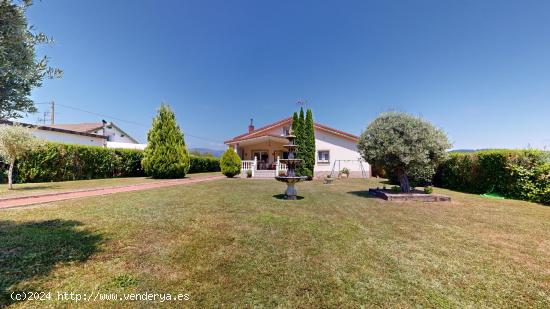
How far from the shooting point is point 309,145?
21.6 m

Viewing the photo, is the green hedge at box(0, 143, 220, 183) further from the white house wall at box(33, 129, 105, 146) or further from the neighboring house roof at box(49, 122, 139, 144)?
the neighboring house roof at box(49, 122, 139, 144)

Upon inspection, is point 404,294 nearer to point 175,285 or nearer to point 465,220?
point 175,285

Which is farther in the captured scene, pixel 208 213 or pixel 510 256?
pixel 208 213

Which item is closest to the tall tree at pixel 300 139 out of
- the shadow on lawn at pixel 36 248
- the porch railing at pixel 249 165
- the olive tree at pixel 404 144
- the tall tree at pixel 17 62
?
the porch railing at pixel 249 165

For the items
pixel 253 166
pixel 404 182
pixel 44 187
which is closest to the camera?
pixel 404 182

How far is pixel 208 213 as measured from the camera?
265 inches

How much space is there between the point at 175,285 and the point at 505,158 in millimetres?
15803

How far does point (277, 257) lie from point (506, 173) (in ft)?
46.2

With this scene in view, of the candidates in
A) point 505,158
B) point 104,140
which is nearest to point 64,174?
point 104,140

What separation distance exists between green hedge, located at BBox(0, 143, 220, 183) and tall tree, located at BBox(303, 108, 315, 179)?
51.3 feet

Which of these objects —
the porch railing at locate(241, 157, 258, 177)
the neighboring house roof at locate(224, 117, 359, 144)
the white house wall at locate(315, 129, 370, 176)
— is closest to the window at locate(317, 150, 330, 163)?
the white house wall at locate(315, 129, 370, 176)

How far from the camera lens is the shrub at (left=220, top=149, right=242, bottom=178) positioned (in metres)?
21.0

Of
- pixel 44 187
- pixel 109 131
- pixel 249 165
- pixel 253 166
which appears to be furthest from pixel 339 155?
pixel 109 131

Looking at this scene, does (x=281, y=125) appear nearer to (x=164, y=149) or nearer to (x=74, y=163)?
(x=164, y=149)
